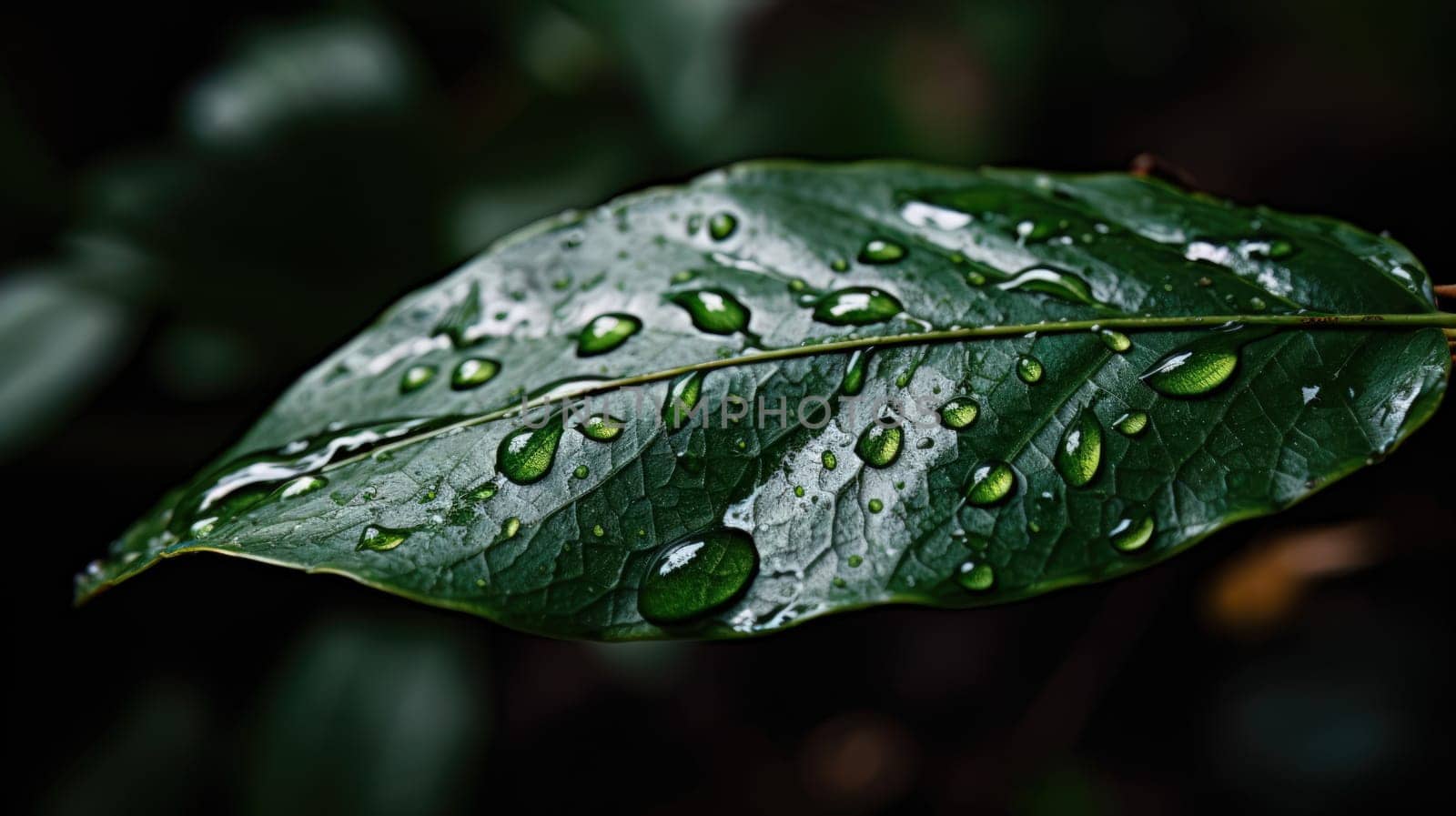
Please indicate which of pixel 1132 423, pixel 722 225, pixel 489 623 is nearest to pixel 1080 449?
pixel 1132 423

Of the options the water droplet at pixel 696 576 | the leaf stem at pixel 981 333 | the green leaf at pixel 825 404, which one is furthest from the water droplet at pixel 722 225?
the water droplet at pixel 696 576

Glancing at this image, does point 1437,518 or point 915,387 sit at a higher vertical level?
point 915,387

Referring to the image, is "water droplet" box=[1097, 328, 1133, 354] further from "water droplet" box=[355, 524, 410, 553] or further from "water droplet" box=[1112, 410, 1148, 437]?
"water droplet" box=[355, 524, 410, 553]

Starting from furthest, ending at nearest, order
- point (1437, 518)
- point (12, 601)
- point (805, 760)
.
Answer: point (805, 760)
point (12, 601)
point (1437, 518)

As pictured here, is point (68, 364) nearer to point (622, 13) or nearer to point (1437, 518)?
point (622, 13)

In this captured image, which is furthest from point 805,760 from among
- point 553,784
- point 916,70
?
point 916,70

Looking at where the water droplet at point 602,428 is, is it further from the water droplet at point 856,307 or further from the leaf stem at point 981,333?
the water droplet at point 856,307

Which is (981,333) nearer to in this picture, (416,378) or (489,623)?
(416,378)
